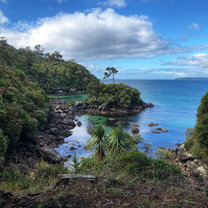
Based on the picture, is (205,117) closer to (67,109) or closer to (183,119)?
(183,119)

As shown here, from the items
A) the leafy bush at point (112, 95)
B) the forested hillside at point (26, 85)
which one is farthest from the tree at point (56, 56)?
the leafy bush at point (112, 95)

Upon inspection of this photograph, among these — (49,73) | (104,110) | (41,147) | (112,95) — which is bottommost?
(41,147)

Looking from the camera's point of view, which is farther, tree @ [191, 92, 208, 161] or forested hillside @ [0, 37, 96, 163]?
forested hillside @ [0, 37, 96, 163]

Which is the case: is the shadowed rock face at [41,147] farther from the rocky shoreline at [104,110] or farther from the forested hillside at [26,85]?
the rocky shoreline at [104,110]

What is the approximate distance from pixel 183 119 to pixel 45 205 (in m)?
43.2

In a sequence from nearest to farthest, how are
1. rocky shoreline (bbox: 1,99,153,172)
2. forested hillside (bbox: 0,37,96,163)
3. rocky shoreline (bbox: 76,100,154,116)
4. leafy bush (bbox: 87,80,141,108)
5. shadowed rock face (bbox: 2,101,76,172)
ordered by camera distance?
shadowed rock face (bbox: 2,101,76,172), rocky shoreline (bbox: 1,99,153,172), forested hillside (bbox: 0,37,96,163), rocky shoreline (bbox: 76,100,154,116), leafy bush (bbox: 87,80,141,108)

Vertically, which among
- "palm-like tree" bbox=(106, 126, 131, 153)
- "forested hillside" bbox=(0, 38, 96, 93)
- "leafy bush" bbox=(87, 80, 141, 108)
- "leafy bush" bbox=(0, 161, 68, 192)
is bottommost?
"palm-like tree" bbox=(106, 126, 131, 153)

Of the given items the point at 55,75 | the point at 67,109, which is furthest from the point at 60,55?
the point at 67,109

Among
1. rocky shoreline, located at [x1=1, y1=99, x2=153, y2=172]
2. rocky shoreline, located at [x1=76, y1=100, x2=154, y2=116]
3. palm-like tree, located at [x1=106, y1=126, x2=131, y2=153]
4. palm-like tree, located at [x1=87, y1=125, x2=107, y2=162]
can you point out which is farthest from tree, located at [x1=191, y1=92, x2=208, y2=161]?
rocky shoreline, located at [x1=76, y1=100, x2=154, y2=116]

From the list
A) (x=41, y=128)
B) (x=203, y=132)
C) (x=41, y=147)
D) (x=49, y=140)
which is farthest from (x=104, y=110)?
(x=203, y=132)

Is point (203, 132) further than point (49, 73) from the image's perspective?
No

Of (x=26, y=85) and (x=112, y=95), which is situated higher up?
(x=26, y=85)

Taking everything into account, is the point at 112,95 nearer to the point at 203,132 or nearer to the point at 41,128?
the point at 41,128

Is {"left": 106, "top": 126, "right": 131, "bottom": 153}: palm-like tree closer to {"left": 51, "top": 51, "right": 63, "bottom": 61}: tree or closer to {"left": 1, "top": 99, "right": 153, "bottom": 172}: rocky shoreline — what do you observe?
{"left": 1, "top": 99, "right": 153, "bottom": 172}: rocky shoreline
